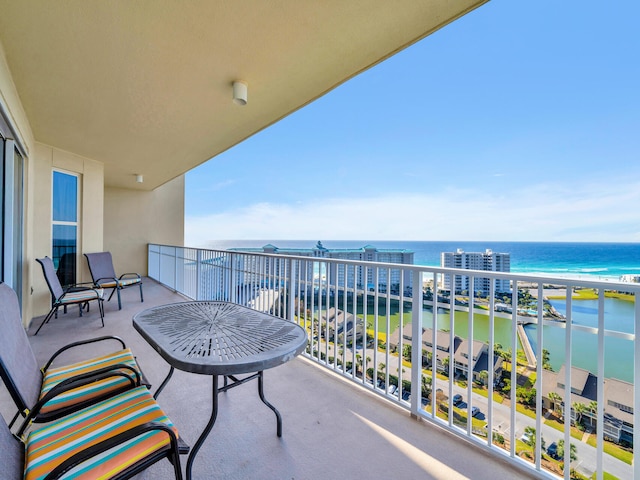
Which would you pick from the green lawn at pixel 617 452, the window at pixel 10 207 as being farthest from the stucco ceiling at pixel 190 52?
the green lawn at pixel 617 452

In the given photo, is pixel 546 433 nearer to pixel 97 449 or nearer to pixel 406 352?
pixel 406 352

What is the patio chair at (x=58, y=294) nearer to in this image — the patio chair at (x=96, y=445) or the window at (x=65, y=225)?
the window at (x=65, y=225)

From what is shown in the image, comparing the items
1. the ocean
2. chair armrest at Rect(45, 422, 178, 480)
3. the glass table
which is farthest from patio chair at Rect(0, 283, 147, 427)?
the ocean

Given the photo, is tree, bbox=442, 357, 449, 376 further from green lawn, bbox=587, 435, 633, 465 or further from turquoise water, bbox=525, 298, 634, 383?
green lawn, bbox=587, 435, 633, 465

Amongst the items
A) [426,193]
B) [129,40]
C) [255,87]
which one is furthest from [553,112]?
[129,40]

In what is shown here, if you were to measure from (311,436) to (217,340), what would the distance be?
856mm

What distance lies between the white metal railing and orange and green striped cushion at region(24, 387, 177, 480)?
1.48 m

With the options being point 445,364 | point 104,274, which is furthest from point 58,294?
point 445,364

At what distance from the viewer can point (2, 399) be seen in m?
2.01

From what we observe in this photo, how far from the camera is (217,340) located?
4.98ft

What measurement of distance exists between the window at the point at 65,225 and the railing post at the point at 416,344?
5412 mm

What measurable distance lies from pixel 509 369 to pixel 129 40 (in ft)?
10.8

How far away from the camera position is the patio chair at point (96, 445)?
88cm

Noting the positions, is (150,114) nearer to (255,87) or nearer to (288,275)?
(255,87)
